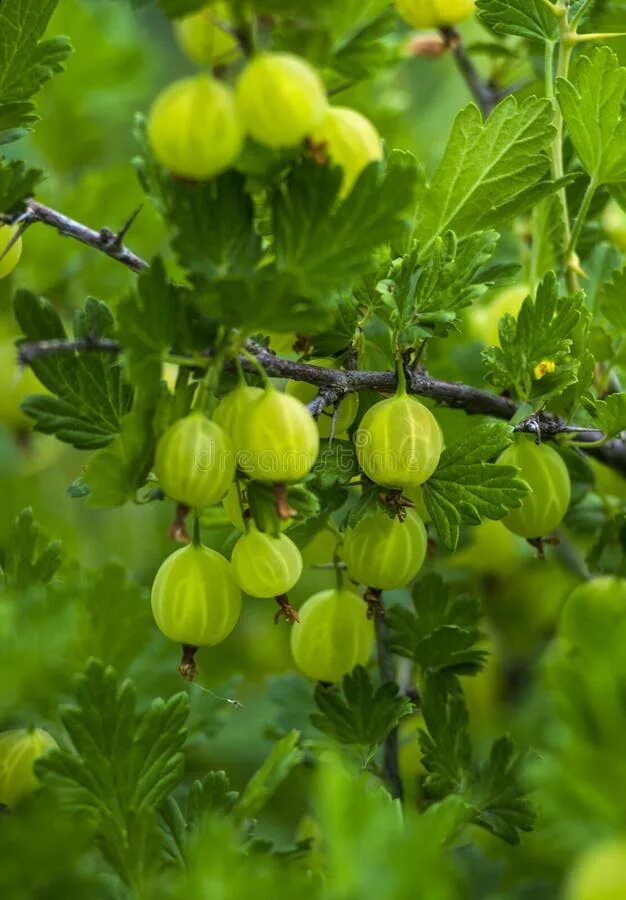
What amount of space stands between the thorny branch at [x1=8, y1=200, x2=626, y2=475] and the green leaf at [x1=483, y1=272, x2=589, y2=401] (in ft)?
0.10

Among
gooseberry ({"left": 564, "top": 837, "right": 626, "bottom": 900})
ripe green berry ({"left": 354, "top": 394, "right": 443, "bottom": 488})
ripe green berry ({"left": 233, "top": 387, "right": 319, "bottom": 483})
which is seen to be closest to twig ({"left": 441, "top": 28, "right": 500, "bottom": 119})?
ripe green berry ({"left": 354, "top": 394, "right": 443, "bottom": 488})

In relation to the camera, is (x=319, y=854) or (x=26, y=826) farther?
(x=319, y=854)

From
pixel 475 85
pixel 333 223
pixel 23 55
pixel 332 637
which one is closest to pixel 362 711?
pixel 332 637

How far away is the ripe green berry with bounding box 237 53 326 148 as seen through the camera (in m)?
0.53

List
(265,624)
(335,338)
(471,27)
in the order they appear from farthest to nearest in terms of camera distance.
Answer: (471,27), (265,624), (335,338)

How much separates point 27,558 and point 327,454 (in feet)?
0.74

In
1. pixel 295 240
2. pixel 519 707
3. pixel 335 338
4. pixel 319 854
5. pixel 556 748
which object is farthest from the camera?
pixel 519 707

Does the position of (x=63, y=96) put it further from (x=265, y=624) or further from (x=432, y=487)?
(x=432, y=487)

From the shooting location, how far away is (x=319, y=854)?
2.86 ft

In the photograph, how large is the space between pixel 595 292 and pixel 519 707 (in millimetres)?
592

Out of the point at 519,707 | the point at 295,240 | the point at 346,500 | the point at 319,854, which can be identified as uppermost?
the point at 295,240

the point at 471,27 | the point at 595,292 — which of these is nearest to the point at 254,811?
the point at 595,292

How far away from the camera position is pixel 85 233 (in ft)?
2.29

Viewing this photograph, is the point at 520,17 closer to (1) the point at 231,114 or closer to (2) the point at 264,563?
(1) the point at 231,114
